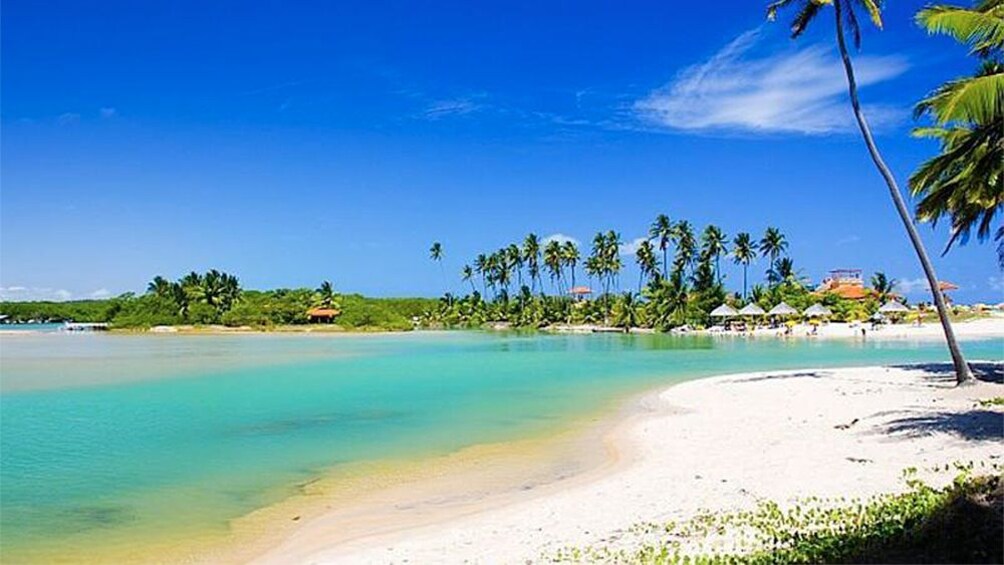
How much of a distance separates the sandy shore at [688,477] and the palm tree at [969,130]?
4.20 metres

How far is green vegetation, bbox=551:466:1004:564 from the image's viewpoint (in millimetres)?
5391

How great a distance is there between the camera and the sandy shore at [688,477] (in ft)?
27.3

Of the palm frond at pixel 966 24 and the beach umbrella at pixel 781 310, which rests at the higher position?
the palm frond at pixel 966 24

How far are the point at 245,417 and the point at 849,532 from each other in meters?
17.2

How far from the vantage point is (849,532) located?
663 cm

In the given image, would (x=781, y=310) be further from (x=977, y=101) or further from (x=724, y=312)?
(x=977, y=101)

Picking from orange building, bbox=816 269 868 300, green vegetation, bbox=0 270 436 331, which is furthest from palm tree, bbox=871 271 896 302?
green vegetation, bbox=0 270 436 331

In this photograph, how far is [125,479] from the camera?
42.7ft

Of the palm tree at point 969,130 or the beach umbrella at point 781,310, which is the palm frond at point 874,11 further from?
the beach umbrella at point 781,310

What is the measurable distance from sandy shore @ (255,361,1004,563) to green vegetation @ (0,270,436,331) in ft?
267

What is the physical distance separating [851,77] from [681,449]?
12.3 meters

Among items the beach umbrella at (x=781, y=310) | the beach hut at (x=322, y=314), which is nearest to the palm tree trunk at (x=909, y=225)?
the beach umbrella at (x=781, y=310)

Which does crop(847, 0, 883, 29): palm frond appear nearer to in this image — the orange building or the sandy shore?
the sandy shore

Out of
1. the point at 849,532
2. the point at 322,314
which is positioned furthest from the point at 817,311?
the point at 849,532
